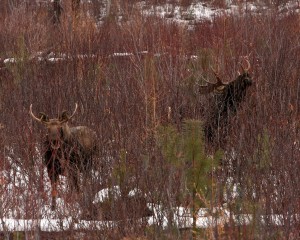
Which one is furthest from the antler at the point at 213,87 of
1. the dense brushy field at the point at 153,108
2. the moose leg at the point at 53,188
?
the moose leg at the point at 53,188

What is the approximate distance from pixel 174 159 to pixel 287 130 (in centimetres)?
180

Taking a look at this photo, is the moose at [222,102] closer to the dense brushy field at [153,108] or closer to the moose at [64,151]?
the dense brushy field at [153,108]

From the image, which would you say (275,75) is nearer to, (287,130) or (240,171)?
(287,130)

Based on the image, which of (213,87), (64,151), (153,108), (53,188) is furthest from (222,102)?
(53,188)

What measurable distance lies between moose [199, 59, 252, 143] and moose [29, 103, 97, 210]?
1.27 metres

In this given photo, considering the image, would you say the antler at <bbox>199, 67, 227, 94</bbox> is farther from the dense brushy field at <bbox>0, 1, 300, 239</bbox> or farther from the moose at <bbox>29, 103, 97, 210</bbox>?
the moose at <bbox>29, 103, 97, 210</bbox>

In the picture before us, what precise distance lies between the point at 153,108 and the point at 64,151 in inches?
31.3

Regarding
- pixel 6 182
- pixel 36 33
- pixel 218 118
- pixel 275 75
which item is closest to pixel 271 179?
pixel 218 118

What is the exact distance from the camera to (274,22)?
8.57 m

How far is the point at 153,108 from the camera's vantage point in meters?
5.14

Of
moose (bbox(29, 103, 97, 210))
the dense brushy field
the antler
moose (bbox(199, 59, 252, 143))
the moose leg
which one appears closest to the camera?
the dense brushy field

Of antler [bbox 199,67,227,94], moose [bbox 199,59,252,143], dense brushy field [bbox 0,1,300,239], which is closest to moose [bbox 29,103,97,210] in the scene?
dense brushy field [bbox 0,1,300,239]

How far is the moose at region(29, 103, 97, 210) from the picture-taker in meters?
4.66

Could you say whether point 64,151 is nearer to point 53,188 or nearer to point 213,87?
point 53,188
